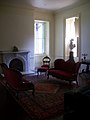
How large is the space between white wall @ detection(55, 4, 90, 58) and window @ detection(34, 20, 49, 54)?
68cm

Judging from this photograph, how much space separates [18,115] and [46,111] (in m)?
0.62

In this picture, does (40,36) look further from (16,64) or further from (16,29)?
(16,64)

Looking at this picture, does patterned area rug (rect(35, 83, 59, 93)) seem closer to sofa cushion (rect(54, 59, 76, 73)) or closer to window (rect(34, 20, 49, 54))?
sofa cushion (rect(54, 59, 76, 73))

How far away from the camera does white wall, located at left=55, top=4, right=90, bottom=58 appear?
23.1 ft

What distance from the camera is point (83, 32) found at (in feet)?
23.9

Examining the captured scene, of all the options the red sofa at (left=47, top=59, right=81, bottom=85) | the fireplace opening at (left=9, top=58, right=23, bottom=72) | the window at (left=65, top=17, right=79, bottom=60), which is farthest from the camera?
the window at (left=65, top=17, right=79, bottom=60)

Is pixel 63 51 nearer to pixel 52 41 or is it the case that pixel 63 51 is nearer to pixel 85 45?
pixel 52 41

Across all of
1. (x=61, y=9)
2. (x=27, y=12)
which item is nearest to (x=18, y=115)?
(x=27, y=12)

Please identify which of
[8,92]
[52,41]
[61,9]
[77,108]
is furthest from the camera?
[52,41]

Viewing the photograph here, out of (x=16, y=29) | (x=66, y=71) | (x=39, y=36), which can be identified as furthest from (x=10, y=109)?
(x=39, y=36)

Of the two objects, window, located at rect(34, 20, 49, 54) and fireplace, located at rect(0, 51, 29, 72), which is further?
window, located at rect(34, 20, 49, 54)

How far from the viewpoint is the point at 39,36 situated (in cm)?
923

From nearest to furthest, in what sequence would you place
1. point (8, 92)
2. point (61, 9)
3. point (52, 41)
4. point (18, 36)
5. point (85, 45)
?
point (8, 92), point (85, 45), point (18, 36), point (61, 9), point (52, 41)

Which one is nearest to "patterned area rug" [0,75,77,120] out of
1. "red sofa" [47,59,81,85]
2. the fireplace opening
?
"red sofa" [47,59,81,85]
